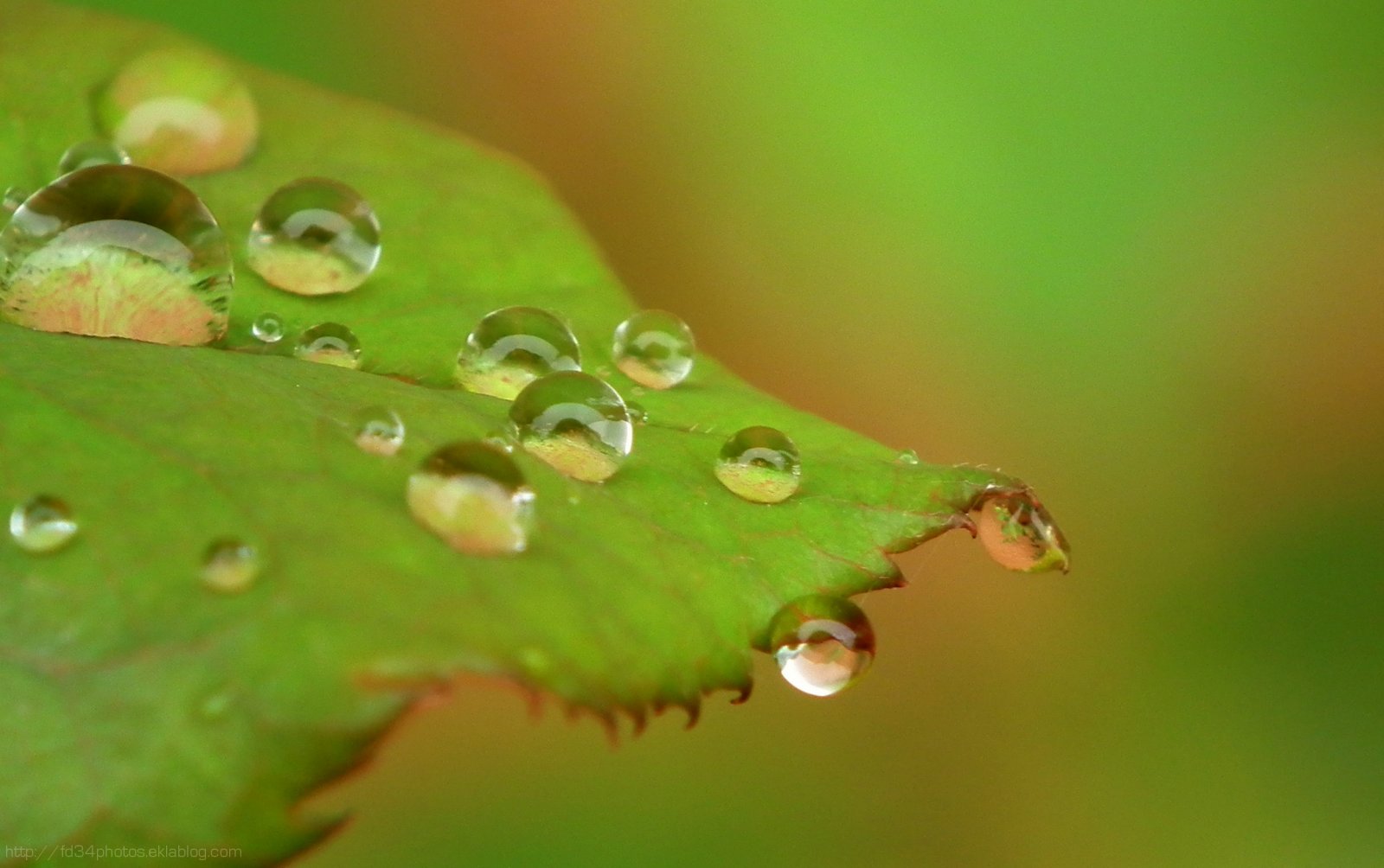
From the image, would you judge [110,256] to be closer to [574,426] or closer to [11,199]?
[11,199]

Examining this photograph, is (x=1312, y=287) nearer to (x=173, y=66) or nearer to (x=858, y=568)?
(x=858, y=568)

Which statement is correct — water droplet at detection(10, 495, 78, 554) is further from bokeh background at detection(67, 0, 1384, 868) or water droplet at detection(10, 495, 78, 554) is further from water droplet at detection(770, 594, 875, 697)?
bokeh background at detection(67, 0, 1384, 868)

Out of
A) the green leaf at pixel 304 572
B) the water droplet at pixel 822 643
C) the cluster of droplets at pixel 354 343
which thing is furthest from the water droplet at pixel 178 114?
the water droplet at pixel 822 643

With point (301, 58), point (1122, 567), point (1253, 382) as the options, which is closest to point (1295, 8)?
point (1253, 382)

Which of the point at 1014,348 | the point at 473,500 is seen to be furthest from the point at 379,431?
the point at 1014,348

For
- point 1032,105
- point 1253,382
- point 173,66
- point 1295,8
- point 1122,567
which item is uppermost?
point 1295,8

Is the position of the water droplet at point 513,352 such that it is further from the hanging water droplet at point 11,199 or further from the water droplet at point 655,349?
A: the hanging water droplet at point 11,199
